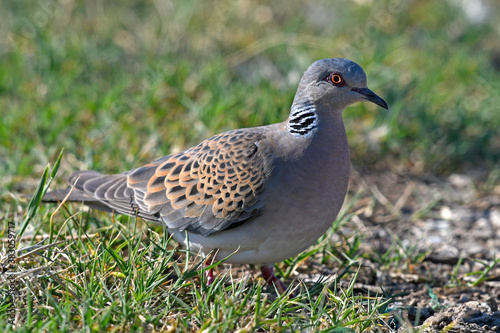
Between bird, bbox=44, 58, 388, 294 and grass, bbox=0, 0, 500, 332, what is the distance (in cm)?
20

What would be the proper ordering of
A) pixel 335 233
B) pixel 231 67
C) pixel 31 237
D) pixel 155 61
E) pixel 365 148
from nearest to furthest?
pixel 31 237 → pixel 335 233 → pixel 365 148 → pixel 155 61 → pixel 231 67

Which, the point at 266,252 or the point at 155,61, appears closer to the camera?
the point at 266,252

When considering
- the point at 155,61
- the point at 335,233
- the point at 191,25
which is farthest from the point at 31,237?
the point at 191,25

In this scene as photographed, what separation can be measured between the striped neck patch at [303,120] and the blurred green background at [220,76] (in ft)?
5.53

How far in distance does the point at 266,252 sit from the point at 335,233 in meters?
1.18

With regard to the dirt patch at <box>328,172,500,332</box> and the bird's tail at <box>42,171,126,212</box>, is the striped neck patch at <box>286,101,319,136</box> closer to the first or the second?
the dirt patch at <box>328,172,500,332</box>

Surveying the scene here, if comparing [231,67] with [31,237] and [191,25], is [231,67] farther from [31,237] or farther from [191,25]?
Answer: [31,237]

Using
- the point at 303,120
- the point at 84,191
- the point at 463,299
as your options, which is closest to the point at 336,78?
the point at 303,120

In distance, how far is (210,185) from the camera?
3.67 m

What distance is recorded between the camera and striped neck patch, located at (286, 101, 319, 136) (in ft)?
11.8

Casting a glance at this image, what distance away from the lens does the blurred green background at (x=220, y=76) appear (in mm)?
5406

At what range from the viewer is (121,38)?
23.9ft

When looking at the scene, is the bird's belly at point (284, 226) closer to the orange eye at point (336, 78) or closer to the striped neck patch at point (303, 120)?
the striped neck patch at point (303, 120)

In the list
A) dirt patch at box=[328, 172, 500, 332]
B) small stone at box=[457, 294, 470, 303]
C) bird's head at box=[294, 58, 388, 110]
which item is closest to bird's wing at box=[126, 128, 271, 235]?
bird's head at box=[294, 58, 388, 110]
